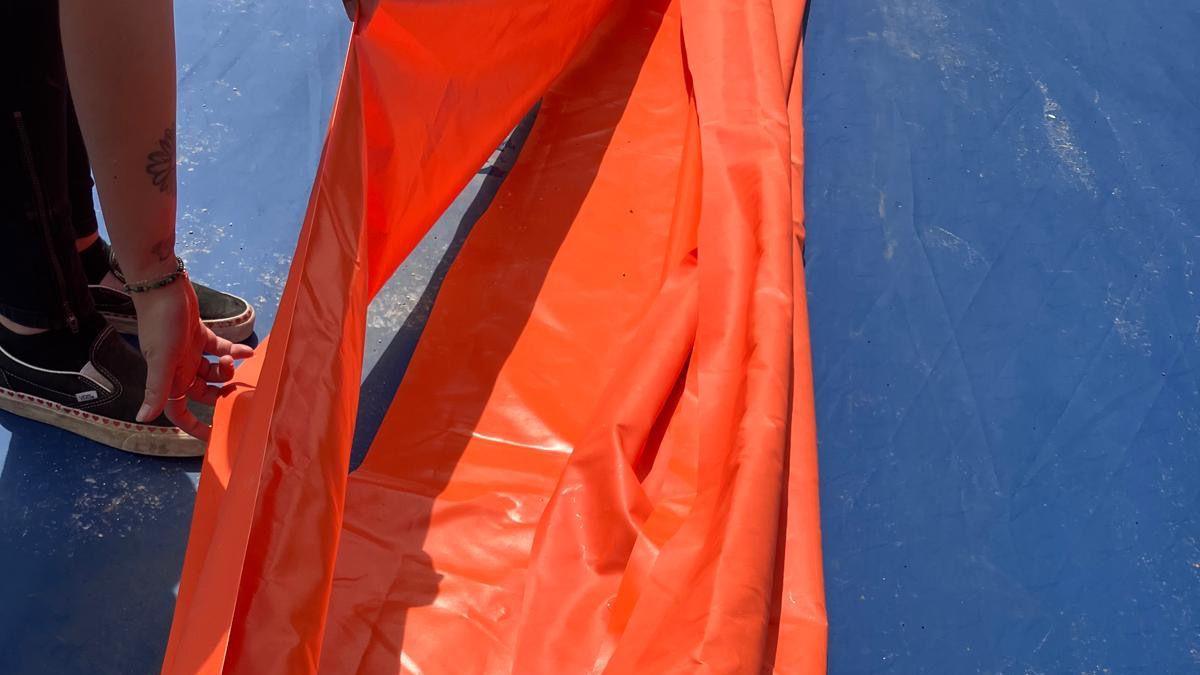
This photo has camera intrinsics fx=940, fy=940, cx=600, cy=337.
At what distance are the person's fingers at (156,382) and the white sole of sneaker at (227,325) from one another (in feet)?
1.30

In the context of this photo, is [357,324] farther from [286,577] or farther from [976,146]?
→ [976,146]

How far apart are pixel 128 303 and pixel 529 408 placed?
622 millimetres

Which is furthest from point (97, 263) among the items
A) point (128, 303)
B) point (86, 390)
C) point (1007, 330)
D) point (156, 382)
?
point (1007, 330)

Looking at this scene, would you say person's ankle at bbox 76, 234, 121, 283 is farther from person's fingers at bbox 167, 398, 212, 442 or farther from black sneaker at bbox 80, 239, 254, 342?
person's fingers at bbox 167, 398, 212, 442

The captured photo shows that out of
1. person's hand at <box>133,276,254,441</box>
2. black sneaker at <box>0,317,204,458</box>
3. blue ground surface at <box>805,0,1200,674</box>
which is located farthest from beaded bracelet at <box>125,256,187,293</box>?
blue ground surface at <box>805,0,1200,674</box>

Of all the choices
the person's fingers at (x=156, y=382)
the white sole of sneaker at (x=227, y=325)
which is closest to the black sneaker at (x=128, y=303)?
the white sole of sneaker at (x=227, y=325)

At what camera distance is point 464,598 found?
3.70 feet

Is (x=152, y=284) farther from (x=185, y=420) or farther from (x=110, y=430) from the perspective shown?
(x=110, y=430)

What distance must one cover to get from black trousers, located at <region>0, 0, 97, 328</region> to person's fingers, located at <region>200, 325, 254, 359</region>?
0.69 ft

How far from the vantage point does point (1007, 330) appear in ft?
5.05

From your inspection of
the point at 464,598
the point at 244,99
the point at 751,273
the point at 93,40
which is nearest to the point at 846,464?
the point at 751,273

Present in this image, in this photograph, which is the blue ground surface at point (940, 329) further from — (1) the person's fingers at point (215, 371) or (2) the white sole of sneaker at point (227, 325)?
(1) the person's fingers at point (215, 371)

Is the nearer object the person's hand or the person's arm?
the person's arm

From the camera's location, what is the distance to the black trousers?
3.27 ft
